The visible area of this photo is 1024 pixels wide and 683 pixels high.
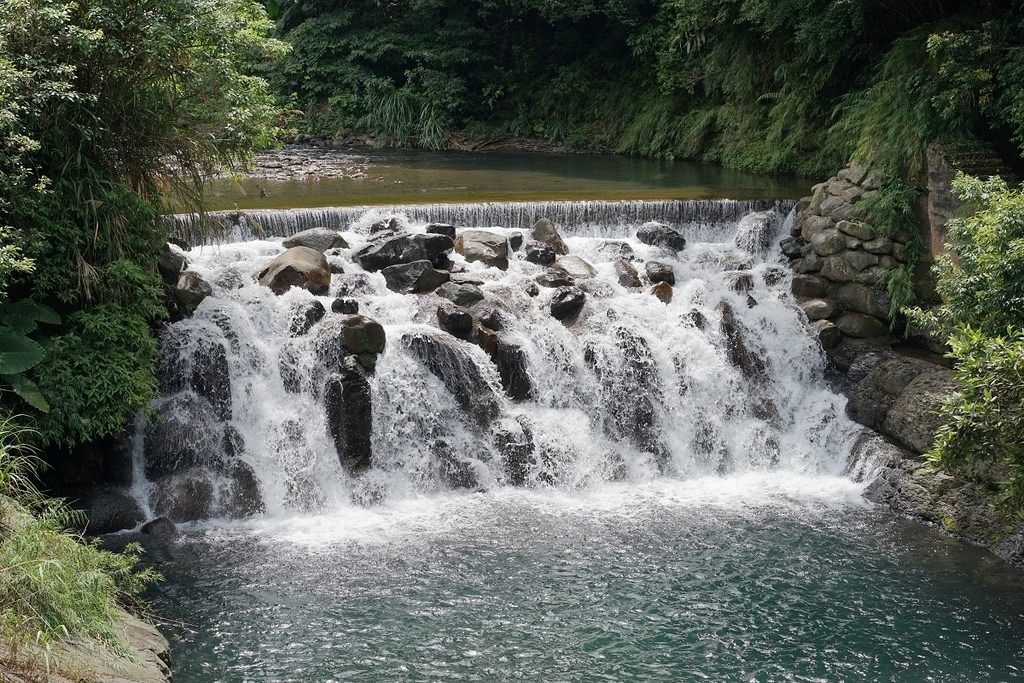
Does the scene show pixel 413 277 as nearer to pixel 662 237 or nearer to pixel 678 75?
pixel 662 237

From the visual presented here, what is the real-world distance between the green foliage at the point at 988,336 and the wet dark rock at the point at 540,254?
18.4ft

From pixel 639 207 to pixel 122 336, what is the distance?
8.78 metres

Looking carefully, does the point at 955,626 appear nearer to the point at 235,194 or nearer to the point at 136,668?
the point at 136,668

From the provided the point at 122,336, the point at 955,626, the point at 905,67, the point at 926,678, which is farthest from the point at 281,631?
the point at 905,67

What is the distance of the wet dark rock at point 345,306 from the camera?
1290cm

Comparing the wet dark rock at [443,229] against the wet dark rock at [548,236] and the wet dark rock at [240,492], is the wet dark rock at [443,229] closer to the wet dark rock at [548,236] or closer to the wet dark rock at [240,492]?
the wet dark rock at [548,236]

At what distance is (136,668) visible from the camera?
7289 mm

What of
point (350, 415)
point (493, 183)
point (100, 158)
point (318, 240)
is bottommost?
point (350, 415)

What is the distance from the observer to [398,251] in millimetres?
14016

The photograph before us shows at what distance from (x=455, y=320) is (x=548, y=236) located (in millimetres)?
2957

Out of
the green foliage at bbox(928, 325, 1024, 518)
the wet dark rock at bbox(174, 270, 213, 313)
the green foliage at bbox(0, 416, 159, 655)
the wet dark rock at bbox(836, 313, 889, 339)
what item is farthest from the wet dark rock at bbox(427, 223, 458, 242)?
the green foliage at bbox(0, 416, 159, 655)

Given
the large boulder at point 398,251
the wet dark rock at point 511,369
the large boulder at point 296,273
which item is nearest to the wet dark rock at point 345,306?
the large boulder at point 296,273

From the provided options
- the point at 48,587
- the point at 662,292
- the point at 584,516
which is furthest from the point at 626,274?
the point at 48,587

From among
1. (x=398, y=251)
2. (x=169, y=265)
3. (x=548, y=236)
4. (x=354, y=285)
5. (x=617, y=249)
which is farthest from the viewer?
(x=617, y=249)
